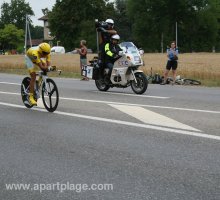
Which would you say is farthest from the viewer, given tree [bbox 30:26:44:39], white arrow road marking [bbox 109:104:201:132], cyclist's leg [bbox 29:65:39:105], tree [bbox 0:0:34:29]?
tree [bbox 30:26:44:39]

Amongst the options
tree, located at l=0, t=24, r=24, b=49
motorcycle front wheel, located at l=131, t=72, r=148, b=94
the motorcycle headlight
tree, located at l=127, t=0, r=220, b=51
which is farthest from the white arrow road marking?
tree, located at l=0, t=24, r=24, b=49

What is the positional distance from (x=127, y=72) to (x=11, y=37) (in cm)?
12240

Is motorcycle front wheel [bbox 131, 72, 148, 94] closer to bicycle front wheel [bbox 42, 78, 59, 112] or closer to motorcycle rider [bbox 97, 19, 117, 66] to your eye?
motorcycle rider [bbox 97, 19, 117, 66]

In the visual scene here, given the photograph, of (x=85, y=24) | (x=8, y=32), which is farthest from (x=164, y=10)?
(x=8, y=32)

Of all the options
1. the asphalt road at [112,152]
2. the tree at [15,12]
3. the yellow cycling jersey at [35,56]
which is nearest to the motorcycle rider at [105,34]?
the asphalt road at [112,152]

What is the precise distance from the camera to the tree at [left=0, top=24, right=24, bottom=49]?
132 m

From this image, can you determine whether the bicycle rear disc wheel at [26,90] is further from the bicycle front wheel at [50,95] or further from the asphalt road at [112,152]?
the bicycle front wheel at [50,95]

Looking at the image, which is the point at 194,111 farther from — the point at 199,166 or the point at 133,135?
the point at 199,166

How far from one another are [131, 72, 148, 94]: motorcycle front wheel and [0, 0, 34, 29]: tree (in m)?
151

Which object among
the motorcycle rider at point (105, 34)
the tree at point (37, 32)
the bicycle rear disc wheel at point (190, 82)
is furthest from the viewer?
the tree at point (37, 32)

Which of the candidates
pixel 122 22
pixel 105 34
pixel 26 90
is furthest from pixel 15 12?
pixel 26 90

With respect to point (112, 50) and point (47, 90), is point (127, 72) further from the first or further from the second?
point (47, 90)

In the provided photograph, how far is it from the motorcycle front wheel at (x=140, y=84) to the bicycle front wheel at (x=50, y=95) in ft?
14.2

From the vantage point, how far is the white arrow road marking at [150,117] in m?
8.77
